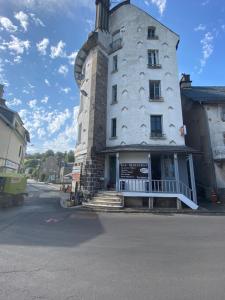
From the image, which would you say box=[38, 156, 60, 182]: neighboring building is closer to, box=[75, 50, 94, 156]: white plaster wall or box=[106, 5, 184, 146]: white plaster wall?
box=[75, 50, 94, 156]: white plaster wall

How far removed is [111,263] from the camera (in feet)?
15.8

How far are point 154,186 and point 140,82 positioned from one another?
9940 mm

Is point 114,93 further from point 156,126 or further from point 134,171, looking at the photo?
point 134,171

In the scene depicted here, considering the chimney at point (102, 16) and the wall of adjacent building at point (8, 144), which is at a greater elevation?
the chimney at point (102, 16)

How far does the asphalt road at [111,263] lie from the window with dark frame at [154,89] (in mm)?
13222

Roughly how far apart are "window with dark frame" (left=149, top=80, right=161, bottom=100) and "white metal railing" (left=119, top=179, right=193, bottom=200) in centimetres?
825

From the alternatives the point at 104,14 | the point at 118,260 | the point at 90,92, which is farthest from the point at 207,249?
the point at 104,14

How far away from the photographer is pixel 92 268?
14.8ft

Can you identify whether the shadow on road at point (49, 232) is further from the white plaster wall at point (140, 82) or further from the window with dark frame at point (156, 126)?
the window with dark frame at point (156, 126)

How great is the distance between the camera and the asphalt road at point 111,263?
351 cm

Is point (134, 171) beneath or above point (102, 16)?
beneath

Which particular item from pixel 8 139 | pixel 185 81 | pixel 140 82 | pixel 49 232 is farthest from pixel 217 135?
pixel 8 139

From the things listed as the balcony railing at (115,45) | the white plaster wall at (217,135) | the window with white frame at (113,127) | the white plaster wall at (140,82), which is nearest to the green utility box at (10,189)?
the white plaster wall at (140,82)

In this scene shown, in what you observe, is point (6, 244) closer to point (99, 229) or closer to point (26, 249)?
point (26, 249)
